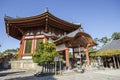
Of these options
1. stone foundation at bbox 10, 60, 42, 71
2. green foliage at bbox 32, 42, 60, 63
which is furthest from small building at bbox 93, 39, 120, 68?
stone foundation at bbox 10, 60, 42, 71

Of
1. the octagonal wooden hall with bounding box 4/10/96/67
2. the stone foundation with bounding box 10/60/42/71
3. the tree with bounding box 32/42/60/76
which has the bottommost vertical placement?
the stone foundation with bounding box 10/60/42/71

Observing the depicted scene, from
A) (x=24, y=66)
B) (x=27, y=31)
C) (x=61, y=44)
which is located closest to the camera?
(x=61, y=44)

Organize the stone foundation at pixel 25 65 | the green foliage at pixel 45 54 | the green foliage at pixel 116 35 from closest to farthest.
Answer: the green foliage at pixel 45 54
the stone foundation at pixel 25 65
the green foliage at pixel 116 35

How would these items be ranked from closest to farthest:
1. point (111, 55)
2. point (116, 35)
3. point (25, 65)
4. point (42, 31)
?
point (111, 55)
point (25, 65)
point (42, 31)
point (116, 35)

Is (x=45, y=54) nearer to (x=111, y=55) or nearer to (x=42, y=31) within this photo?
(x=42, y=31)

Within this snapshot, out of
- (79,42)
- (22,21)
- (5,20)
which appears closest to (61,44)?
(79,42)

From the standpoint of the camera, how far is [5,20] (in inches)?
928

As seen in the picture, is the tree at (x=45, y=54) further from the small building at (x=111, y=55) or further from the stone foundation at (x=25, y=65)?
the small building at (x=111, y=55)

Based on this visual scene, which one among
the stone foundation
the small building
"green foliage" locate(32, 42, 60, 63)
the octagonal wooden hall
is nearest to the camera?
"green foliage" locate(32, 42, 60, 63)

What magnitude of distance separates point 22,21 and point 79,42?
33.2 ft

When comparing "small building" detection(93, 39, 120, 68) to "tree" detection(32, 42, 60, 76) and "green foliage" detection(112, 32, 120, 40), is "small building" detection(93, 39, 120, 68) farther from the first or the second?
"green foliage" detection(112, 32, 120, 40)

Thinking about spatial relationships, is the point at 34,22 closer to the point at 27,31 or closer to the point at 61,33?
the point at 27,31

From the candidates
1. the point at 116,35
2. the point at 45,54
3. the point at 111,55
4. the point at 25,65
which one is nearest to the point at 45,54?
the point at 45,54

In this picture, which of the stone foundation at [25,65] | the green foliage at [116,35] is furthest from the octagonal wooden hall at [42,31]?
the green foliage at [116,35]
